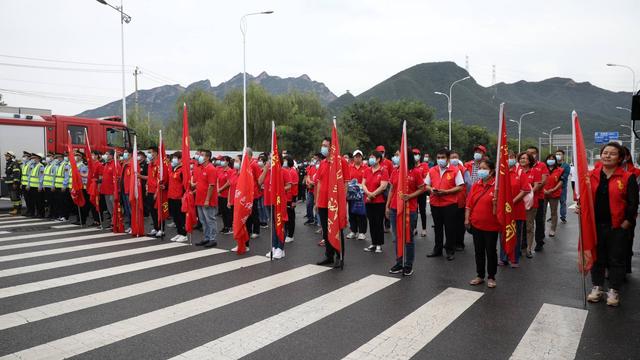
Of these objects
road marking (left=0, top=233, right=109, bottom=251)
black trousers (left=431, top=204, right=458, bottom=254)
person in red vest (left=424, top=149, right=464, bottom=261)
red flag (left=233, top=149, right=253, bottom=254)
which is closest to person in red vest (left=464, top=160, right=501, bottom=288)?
person in red vest (left=424, top=149, right=464, bottom=261)

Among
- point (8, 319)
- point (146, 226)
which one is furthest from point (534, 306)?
point (146, 226)

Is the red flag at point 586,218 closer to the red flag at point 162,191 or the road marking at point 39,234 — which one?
the red flag at point 162,191

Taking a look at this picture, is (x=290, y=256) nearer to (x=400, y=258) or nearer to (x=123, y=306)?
(x=400, y=258)

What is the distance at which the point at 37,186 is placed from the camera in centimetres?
1400

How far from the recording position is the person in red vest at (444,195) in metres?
8.22

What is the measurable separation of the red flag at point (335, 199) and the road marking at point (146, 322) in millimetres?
940

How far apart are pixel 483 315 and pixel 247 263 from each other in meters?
4.12

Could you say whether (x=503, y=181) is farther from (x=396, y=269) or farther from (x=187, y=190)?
(x=187, y=190)

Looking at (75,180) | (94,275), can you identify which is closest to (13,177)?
(75,180)

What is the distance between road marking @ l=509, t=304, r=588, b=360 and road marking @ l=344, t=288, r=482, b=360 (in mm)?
783

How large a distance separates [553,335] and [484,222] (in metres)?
2.03

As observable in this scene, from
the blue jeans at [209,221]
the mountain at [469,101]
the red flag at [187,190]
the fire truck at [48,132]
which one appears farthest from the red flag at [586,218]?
the mountain at [469,101]

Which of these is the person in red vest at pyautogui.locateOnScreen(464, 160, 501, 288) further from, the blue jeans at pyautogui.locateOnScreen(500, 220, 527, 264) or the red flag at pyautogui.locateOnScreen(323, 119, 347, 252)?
the red flag at pyautogui.locateOnScreen(323, 119, 347, 252)

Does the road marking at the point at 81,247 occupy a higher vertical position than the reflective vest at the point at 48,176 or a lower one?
lower
